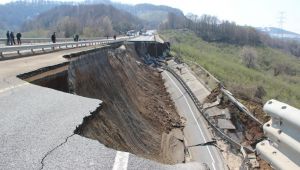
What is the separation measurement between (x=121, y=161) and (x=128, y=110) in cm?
1829

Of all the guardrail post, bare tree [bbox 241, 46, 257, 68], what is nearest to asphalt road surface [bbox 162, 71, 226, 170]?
the guardrail post

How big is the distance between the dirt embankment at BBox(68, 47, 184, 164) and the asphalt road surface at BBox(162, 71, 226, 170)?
2.69 ft

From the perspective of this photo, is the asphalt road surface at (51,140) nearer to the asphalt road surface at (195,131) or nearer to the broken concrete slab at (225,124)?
the asphalt road surface at (195,131)

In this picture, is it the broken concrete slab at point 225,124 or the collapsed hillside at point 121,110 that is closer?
the collapsed hillside at point 121,110

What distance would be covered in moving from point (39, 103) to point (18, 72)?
607cm

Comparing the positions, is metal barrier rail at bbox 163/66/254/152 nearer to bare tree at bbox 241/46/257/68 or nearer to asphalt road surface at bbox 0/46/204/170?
asphalt road surface at bbox 0/46/204/170

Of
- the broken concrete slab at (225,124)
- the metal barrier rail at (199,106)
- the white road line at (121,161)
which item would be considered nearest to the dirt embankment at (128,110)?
the metal barrier rail at (199,106)

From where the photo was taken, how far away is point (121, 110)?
22.2m

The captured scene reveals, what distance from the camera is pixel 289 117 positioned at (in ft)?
18.1

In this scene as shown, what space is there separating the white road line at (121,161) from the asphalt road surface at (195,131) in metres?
8.02

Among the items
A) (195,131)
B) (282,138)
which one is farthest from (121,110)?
(282,138)

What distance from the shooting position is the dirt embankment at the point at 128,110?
17.7m

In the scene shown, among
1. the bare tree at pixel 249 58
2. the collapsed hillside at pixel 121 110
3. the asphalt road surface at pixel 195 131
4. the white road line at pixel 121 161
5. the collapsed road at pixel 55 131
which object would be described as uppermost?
the collapsed road at pixel 55 131

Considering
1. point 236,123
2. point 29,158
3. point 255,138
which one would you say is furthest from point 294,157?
point 236,123
